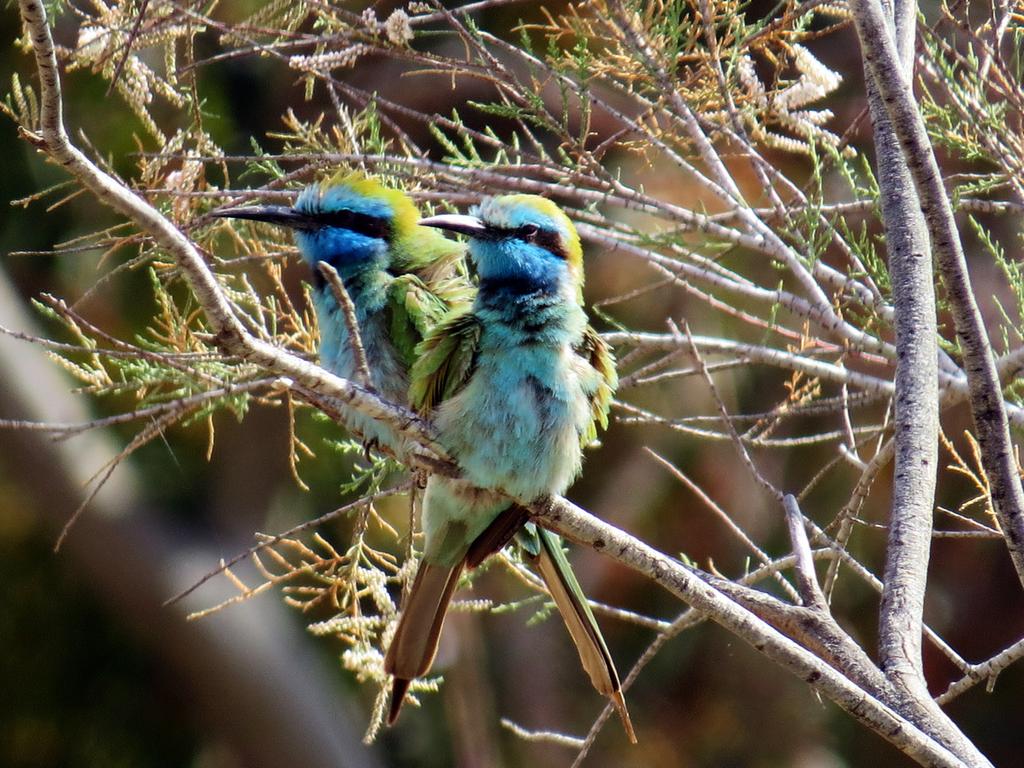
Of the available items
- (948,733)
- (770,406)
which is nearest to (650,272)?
(770,406)

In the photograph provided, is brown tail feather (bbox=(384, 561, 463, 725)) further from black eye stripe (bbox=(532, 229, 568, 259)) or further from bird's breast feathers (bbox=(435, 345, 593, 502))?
black eye stripe (bbox=(532, 229, 568, 259))

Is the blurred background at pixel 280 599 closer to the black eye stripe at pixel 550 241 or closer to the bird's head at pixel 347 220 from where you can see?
the bird's head at pixel 347 220

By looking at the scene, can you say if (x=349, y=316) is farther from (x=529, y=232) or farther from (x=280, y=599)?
(x=280, y=599)

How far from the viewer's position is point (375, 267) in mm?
3234

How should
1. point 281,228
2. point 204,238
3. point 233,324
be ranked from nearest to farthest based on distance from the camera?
point 233,324 < point 204,238 < point 281,228

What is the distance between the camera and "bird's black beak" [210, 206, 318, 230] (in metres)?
3.00

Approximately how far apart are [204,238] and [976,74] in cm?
176

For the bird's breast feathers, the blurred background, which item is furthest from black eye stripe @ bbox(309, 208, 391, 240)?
the blurred background

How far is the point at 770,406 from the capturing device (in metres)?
6.11

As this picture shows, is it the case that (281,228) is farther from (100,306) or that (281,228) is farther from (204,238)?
(100,306)

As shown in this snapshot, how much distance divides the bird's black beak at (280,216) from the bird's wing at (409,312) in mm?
296

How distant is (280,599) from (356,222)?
4.16 metres

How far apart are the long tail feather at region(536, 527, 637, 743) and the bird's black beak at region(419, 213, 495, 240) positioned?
65 centimetres

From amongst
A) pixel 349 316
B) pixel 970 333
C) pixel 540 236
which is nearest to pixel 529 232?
pixel 540 236
